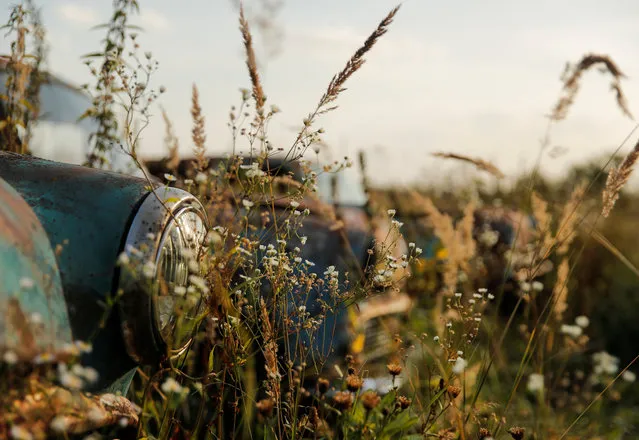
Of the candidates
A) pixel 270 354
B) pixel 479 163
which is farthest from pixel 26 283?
pixel 479 163

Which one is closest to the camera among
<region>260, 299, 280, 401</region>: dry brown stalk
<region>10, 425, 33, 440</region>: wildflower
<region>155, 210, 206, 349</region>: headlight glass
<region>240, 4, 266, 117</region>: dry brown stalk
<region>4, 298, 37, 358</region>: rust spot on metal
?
<region>10, 425, 33, 440</region>: wildflower

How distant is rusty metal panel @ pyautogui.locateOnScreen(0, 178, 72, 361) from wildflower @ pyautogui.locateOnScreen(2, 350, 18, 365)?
0.04 feet

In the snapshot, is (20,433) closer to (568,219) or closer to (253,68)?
A: (253,68)

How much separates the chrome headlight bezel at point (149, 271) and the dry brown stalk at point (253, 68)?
50 centimetres

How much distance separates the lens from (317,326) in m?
2.28

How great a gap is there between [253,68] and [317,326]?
91cm

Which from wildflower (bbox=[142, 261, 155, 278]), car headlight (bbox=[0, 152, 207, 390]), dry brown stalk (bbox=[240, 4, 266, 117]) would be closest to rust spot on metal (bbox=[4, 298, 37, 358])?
car headlight (bbox=[0, 152, 207, 390])

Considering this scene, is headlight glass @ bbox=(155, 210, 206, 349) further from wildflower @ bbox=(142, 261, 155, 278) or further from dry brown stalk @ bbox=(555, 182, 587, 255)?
dry brown stalk @ bbox=(555, 182, 587, 255)

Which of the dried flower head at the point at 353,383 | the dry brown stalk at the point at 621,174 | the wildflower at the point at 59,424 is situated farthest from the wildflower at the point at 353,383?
the dry brown stalk at the point at 621,174

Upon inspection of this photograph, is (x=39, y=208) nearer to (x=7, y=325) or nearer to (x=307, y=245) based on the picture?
(x=7, y=325)

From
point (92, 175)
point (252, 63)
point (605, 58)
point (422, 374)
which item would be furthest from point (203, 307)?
point (422, 374)

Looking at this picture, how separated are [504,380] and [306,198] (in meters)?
1.99

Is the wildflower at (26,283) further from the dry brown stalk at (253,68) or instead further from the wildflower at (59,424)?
the dry brown stalk at (253,68)

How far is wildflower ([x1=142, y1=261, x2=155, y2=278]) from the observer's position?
55.0 inches
